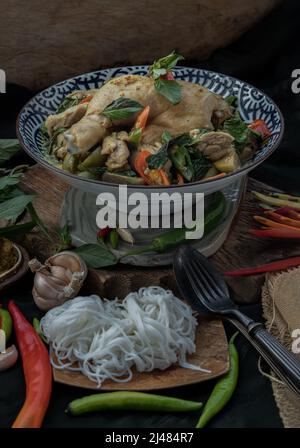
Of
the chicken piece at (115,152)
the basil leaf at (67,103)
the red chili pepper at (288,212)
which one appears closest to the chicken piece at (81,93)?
the basil leaf at (67,103)

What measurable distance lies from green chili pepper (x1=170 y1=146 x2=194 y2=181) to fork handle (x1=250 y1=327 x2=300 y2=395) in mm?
632

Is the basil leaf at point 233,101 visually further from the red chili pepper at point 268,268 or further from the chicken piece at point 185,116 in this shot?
the red chili pepper at point 268,268

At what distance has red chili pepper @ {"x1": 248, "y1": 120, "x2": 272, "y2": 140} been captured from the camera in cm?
280

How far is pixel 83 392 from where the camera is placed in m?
2.14

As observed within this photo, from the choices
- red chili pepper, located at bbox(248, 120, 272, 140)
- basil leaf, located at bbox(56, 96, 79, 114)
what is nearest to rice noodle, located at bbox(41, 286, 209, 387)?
red chili pepper, located at bbox(248, 120, 272, 140)

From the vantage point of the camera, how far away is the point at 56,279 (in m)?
2.42

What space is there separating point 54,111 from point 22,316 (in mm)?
1006

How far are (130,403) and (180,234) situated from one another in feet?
2.37

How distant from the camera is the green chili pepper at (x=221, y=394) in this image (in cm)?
206

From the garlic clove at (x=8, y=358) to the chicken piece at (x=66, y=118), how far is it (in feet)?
3.09

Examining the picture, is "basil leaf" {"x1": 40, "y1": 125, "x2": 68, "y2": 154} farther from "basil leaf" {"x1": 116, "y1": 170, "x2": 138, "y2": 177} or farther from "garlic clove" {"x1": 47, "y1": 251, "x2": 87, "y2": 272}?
"garlic clove" {"x1": 47, "y1": 251, "x2": 87, "y2": 272}

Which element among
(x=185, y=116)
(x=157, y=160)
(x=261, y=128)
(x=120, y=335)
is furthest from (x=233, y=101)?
(x=120, y=335)

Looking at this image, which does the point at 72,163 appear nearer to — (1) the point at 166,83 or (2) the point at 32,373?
(1) the point at 166,83

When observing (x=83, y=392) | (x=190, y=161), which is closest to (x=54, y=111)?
(x=190, y=161)
